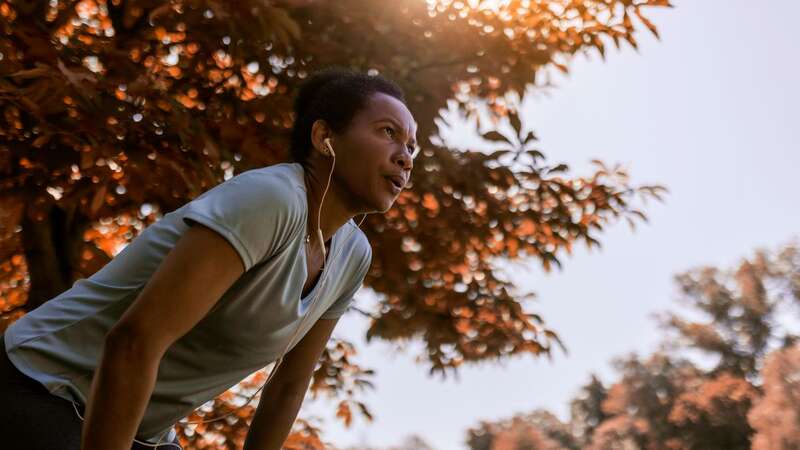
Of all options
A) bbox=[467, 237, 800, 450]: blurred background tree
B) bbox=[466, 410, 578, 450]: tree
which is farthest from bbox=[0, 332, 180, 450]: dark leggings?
bbox=[466, 410, 578, 450]: tree

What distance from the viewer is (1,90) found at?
3.07m

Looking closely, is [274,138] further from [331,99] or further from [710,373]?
[710,373]

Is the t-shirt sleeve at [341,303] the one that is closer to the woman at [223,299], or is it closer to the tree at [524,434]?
the woman at [223,299]

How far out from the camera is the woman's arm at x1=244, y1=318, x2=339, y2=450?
209cm

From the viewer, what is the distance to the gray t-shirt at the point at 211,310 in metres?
1.44

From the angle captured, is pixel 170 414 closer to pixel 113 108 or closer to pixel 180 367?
pixel 180 367

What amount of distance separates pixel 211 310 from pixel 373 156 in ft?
1.52

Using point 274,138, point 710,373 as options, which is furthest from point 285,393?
point 710,373

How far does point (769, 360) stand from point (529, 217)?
96.5ft

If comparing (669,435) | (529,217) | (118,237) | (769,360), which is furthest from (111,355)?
(669,435)

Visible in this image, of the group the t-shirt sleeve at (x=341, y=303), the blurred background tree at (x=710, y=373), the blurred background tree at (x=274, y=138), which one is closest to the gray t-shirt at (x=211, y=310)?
the t-shirt sleeve at (x=341, y=303)

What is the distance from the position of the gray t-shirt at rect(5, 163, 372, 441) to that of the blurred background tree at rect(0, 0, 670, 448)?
4.44 ft

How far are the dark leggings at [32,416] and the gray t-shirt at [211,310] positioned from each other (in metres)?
0.02

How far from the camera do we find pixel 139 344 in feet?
4.35
